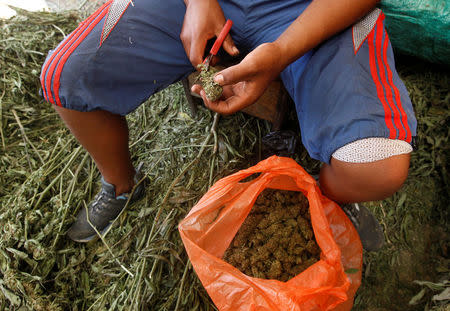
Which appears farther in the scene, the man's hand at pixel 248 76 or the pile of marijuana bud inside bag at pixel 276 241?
the pile of marijuana bud inside bag at pixel 276 241

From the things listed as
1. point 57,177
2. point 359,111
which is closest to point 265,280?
point 359,111

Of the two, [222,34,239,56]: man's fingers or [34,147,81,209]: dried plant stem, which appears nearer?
[222,34,239,56]: man's fingers

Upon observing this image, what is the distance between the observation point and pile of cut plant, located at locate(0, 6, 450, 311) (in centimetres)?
122

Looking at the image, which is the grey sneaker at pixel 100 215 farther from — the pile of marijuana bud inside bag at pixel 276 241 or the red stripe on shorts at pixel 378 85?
the red stripe on shorts at pixel 378 85

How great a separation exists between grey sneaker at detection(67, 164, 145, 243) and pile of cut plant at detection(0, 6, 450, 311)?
47 mm

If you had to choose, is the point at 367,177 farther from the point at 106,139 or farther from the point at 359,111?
the point at 106,139

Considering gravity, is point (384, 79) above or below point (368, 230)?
above

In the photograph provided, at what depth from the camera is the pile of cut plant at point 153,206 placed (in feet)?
3.99

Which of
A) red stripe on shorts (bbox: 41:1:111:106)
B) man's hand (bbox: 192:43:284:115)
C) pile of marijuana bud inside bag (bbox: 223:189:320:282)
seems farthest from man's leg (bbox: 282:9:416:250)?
red stripe on shorts (bbox: 41:1:111:106)

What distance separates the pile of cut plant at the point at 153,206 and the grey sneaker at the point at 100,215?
0.05 meters

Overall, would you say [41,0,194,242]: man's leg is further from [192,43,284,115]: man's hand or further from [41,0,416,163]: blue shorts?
[192,43,284,115]: man's hand

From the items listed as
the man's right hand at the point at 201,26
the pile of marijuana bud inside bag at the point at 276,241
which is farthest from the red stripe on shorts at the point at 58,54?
the pile of marijuana bud inside bag at the point at 276,241

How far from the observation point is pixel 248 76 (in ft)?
2.71

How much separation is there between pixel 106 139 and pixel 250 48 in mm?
652
